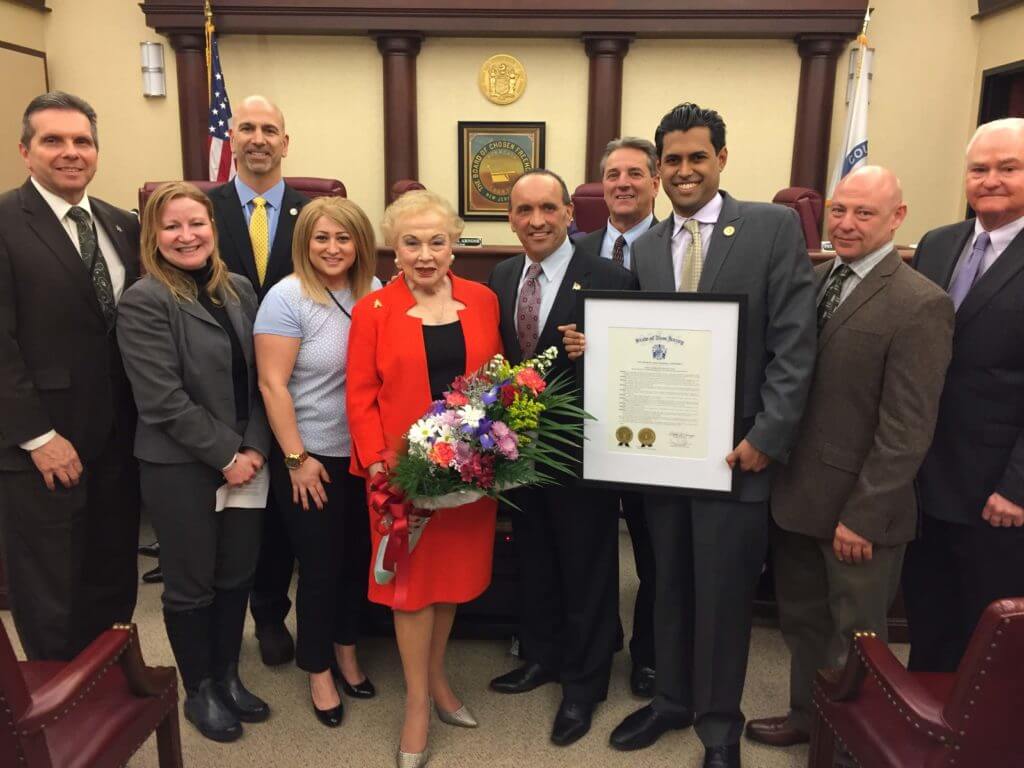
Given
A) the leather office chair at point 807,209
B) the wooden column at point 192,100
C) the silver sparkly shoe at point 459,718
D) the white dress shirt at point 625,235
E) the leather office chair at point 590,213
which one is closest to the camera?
the silver sparkly shoe at point 459,718

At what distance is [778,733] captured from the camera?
2264 millimetres

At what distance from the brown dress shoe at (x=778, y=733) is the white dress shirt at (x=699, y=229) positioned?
142 centimetres

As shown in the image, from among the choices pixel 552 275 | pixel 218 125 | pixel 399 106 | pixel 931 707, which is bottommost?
pixel 931 707

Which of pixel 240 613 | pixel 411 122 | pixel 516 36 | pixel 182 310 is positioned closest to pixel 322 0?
pixel 411 122

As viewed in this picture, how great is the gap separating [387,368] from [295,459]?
42cm

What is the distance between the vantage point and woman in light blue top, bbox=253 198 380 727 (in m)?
2.09

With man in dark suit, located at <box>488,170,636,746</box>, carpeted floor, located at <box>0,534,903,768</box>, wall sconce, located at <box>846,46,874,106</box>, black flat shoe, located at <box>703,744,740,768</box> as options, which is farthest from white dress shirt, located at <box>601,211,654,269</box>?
wall sconce, located at <box>846,46,874,106</box>

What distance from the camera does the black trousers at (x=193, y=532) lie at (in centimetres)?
208

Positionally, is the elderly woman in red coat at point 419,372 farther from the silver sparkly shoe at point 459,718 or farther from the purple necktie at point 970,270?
the purple necktie at point 970,270

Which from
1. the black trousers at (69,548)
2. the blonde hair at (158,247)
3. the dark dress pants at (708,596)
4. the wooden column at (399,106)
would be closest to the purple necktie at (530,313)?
the dark dress pants at (708,596)

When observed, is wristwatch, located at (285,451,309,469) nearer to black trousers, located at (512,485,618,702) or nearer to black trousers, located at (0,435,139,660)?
black trousers, located at (0,435,139,660)

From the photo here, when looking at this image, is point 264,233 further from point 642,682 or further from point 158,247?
point 642,682

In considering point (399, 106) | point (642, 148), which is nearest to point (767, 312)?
point (642, 148)

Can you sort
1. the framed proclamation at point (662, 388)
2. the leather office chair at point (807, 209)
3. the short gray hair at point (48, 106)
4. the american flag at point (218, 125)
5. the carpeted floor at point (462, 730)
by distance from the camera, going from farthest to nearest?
the american flag at point (218, 125)
the leather office chair at point (807, 209)
the carpeted floor at point (462, 730)
the short gray hair at point (48, 106)
the framed proclamation at point (662, 388)
